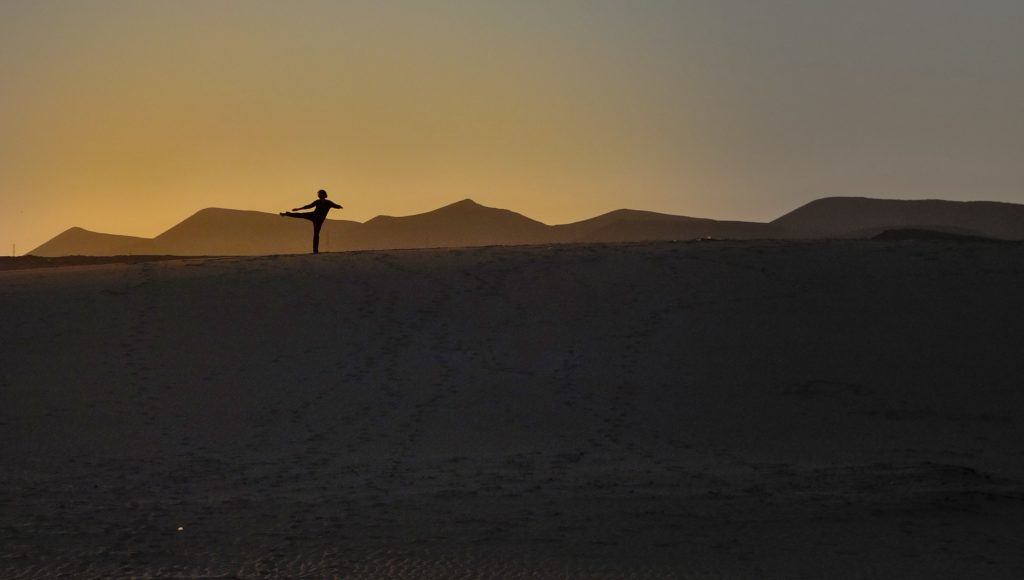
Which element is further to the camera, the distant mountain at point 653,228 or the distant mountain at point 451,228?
the distant mountain at point 451,228

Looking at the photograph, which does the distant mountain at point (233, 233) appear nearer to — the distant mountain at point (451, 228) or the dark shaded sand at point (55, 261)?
the distant mountain at point (451, 228)

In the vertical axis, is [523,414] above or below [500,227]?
below

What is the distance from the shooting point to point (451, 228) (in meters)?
129

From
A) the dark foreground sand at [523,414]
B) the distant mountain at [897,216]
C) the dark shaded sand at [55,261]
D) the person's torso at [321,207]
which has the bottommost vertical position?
the dark foreground sand at [523,414]

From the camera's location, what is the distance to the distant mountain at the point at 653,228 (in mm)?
107625

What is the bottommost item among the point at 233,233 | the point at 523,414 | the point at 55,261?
the point at 523,414

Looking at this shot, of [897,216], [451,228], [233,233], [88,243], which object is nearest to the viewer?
[897,216]

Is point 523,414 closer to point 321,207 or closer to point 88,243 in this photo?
point 321,207

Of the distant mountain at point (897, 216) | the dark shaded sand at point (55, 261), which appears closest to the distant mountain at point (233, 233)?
the distant mountain at point (897, 216)

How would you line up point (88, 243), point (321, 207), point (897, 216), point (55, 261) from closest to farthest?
point (321, 207) → point (55, 261) → point (897, 216) → point (88, 243)

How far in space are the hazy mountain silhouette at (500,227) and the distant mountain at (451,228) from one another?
100 mm

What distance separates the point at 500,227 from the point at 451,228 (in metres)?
4.91

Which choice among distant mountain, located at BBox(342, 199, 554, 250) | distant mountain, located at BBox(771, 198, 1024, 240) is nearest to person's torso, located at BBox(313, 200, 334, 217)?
distant mountain, located at BBox(771, 198, 1024, 240)

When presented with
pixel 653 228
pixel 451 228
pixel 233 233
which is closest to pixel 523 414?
pixel 653 228
